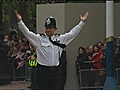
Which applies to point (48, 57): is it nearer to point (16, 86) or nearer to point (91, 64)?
point (91, 64)

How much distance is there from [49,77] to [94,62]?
232 inches

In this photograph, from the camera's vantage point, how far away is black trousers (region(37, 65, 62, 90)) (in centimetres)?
736

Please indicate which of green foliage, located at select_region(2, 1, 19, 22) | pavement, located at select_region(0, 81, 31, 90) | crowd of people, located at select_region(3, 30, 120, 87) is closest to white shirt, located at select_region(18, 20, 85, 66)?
crowd of people, located at select_region(3, 30, 120, 87)

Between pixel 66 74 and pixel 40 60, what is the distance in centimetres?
653

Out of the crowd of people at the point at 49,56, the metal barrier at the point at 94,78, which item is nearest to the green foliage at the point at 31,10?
the crowd of people at the point at 49,56

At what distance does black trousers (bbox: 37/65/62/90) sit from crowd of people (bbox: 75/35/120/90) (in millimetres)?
5554

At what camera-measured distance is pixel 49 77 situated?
735cm

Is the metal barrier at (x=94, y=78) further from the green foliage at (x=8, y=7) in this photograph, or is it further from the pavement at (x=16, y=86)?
the green foliage at (x=8, y=7)

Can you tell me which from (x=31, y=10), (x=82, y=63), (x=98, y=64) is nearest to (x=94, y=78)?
(x=98, y=64)

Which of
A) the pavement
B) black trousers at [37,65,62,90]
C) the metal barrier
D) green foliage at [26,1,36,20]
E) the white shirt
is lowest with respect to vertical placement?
the pavement

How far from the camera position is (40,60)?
24.5ft

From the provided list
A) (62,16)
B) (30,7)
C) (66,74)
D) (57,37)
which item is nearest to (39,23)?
(62,16)

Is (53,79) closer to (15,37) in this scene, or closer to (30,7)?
(15,37)

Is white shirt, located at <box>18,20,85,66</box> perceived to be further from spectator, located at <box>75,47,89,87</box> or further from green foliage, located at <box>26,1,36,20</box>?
green foliage, located at <box>26,1,36,20</box>
